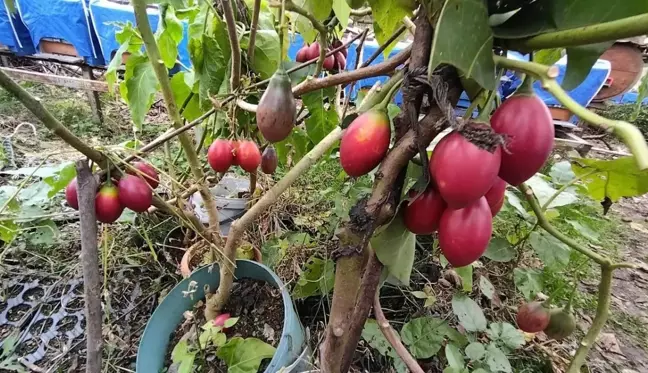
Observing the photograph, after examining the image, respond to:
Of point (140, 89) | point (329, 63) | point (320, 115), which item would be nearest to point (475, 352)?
point (320, 115)

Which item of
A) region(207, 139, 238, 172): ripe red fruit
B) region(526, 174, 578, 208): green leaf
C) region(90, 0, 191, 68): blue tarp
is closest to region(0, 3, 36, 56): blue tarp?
region(90, 0, 191, 68): blue tarp

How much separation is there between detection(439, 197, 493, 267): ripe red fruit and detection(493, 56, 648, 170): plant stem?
11 centimetres

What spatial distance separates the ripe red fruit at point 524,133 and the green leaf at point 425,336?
1.90ft

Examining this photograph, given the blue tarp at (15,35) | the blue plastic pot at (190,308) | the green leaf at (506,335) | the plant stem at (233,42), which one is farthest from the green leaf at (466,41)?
the blue tarp at (15,35)

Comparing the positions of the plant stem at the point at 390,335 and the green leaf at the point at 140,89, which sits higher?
the green leaf at the point at 140,89

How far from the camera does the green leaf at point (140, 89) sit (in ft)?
2.60

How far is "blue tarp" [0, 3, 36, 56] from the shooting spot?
306cm

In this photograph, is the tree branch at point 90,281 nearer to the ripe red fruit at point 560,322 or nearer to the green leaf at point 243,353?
the green leaf at point 243,353

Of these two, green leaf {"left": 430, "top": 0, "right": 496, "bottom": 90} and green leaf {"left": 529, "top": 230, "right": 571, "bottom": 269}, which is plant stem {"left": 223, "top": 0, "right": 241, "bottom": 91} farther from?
green leaf {"left": 529, "top": 230, "right": 571, "bottom": 269}

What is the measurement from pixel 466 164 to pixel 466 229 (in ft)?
0.23

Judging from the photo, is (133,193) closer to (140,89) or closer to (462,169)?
(140,89)

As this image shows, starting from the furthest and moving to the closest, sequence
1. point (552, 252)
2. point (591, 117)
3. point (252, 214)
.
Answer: point (552, 252) → point (252, 214) → point (591, 117)

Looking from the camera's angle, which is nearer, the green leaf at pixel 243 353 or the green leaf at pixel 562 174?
the green leaf at pixel 243 353

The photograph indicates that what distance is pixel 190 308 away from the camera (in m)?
0.87
